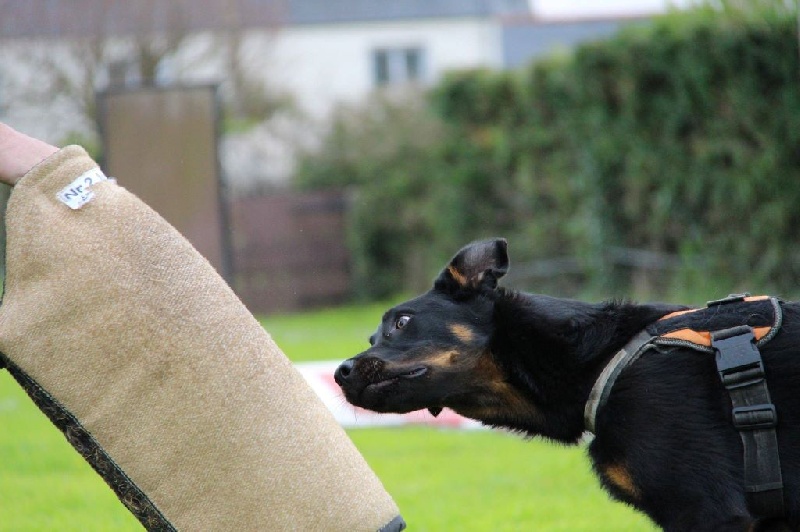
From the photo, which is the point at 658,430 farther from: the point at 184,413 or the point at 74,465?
the point at 74,465

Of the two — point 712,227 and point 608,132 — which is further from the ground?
point 608,132

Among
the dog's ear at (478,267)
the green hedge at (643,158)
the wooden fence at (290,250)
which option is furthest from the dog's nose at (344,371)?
the wooden fence at (290,250)

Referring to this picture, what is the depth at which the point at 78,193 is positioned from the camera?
320 cm

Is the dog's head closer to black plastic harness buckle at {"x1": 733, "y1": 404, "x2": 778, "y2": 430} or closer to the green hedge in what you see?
black plastic harness buckle at {"x1": 733, "y1": 404, "x2": 778, "y2": 430}

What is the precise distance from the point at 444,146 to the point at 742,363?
16986 mm

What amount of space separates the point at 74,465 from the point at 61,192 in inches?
202

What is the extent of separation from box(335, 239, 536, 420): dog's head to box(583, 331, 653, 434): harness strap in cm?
37

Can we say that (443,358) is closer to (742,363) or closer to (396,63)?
(742,363)

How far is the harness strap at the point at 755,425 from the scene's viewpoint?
3465 millimetres

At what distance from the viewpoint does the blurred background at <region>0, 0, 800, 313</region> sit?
12.1 metres

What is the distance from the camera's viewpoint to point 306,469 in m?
3.08

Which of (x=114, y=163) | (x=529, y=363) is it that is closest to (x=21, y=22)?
(x=114, y=163)

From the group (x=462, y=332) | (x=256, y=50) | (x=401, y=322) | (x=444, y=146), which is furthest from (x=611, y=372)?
(x=256, y=50)

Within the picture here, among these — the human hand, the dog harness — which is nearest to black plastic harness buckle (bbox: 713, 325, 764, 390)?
the dog harness
